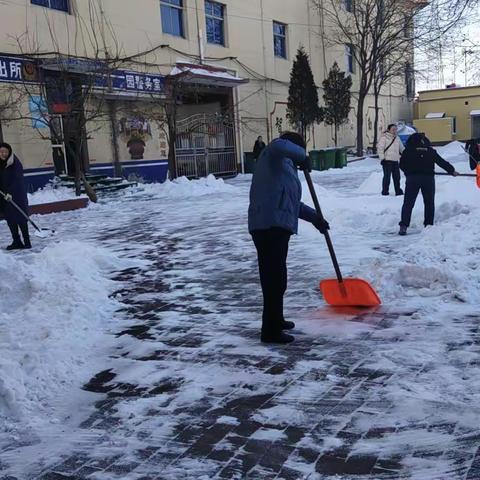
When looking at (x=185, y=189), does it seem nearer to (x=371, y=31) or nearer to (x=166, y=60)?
(x=166, y=60)

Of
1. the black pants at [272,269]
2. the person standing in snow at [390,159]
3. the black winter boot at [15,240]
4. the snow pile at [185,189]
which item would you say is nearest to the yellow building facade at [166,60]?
the snow pile at [185,189]

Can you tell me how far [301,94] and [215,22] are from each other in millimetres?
5359

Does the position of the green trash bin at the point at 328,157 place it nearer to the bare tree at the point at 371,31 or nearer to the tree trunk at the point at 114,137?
the bare tree at the point at 371,31

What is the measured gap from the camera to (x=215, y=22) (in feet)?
80.7

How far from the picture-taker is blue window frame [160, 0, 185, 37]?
22203mm

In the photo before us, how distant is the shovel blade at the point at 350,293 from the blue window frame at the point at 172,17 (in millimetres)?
18831

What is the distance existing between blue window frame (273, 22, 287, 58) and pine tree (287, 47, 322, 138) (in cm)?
128

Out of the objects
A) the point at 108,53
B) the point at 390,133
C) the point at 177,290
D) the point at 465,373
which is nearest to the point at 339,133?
the point at 108,53

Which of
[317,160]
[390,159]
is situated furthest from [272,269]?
Answer: [317,160]

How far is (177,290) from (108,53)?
1433 cm

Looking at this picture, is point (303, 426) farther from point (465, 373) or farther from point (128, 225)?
point (128, 225)

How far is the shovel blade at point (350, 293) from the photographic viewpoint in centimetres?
535

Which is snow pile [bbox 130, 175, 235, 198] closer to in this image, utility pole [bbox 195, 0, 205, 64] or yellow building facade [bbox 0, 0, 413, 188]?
yellow building facade [bbox 0, 0, 413, 188]

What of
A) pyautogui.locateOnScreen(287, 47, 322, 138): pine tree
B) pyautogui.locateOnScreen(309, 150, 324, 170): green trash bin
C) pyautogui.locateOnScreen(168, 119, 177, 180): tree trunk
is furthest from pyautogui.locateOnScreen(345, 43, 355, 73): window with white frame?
pyautogui.locateOnScreen(168, 119, 177, 180): tree trunk
